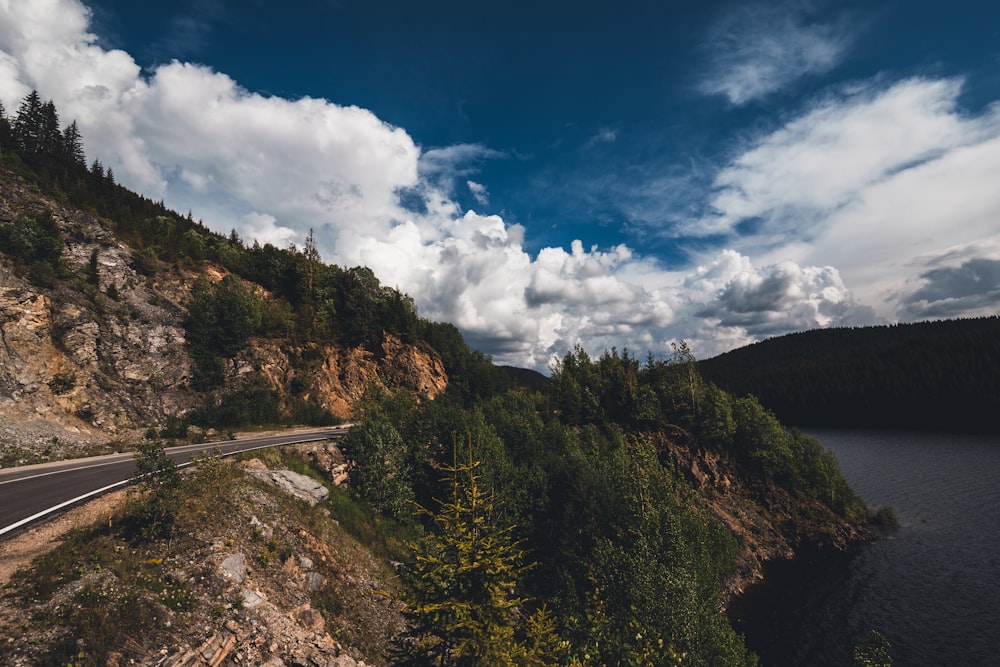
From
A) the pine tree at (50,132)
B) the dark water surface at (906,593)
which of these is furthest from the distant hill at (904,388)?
the pine tree at (50,132)

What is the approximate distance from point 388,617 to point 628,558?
56.2 feet

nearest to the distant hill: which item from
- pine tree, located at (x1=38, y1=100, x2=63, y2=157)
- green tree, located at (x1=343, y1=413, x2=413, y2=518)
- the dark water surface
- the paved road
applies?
the dark water surface

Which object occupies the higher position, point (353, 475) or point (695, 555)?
point (353, 475)

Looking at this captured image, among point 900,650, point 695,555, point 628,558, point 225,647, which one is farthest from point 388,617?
point 900,650

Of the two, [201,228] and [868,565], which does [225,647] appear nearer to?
[868,565]

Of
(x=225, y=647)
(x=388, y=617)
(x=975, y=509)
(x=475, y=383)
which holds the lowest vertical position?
(x=975, y=509)

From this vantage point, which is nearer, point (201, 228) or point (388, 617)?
point (388, 617)

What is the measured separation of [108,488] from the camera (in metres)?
18.2

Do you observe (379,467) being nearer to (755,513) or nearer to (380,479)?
(380,479)

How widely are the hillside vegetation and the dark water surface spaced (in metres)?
3.95

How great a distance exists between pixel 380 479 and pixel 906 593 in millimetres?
50872

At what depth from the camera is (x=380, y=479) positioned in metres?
30.7

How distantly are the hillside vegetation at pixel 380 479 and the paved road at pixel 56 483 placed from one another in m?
3.33

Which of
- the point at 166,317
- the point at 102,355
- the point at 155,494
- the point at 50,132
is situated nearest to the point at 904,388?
the point at 155,494
